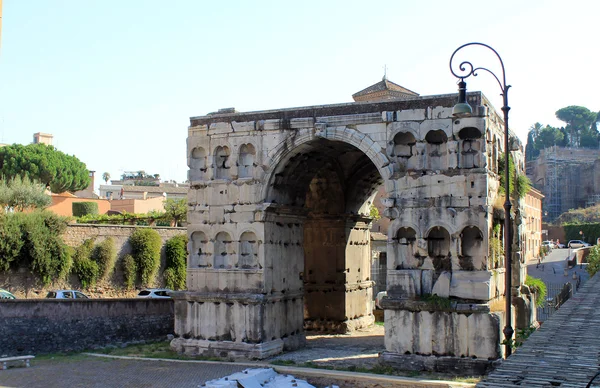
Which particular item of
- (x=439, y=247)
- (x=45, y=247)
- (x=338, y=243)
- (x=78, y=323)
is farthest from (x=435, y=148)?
(x=45, y=247)

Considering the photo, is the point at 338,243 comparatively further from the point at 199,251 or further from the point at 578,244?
the point at 578,244

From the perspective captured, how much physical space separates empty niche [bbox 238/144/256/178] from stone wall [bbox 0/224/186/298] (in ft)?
46.5

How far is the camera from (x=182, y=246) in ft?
121

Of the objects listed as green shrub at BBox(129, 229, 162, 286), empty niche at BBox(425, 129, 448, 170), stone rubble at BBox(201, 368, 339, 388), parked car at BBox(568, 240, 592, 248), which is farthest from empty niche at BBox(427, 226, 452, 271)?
parked car at BBox(568, 240, 592, 248)

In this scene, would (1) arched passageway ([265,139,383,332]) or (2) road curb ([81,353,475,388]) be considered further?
(1) arched passageway ([265,139,383,332])

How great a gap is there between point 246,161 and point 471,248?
716cm

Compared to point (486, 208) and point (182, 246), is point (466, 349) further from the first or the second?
point (182, 246)

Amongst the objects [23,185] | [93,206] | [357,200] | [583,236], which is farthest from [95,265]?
[583,236]

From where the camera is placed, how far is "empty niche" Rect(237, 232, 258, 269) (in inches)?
826

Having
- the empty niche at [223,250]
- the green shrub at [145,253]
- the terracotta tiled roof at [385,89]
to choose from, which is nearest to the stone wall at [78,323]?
the empty niche at [223,250]

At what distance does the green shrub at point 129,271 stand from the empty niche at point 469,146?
20472 mm

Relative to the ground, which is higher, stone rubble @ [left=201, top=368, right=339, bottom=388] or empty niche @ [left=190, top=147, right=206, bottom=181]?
empty niche @ [left=190, top=147, right=206, bottom=181]

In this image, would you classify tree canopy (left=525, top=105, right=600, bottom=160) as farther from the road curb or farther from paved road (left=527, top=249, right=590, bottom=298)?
the road curb

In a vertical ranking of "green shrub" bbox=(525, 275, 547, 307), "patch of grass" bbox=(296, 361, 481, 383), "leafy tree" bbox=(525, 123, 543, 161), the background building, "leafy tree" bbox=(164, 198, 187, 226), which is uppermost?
"leafy tree" bbox=(525, 123, 543, 161)
